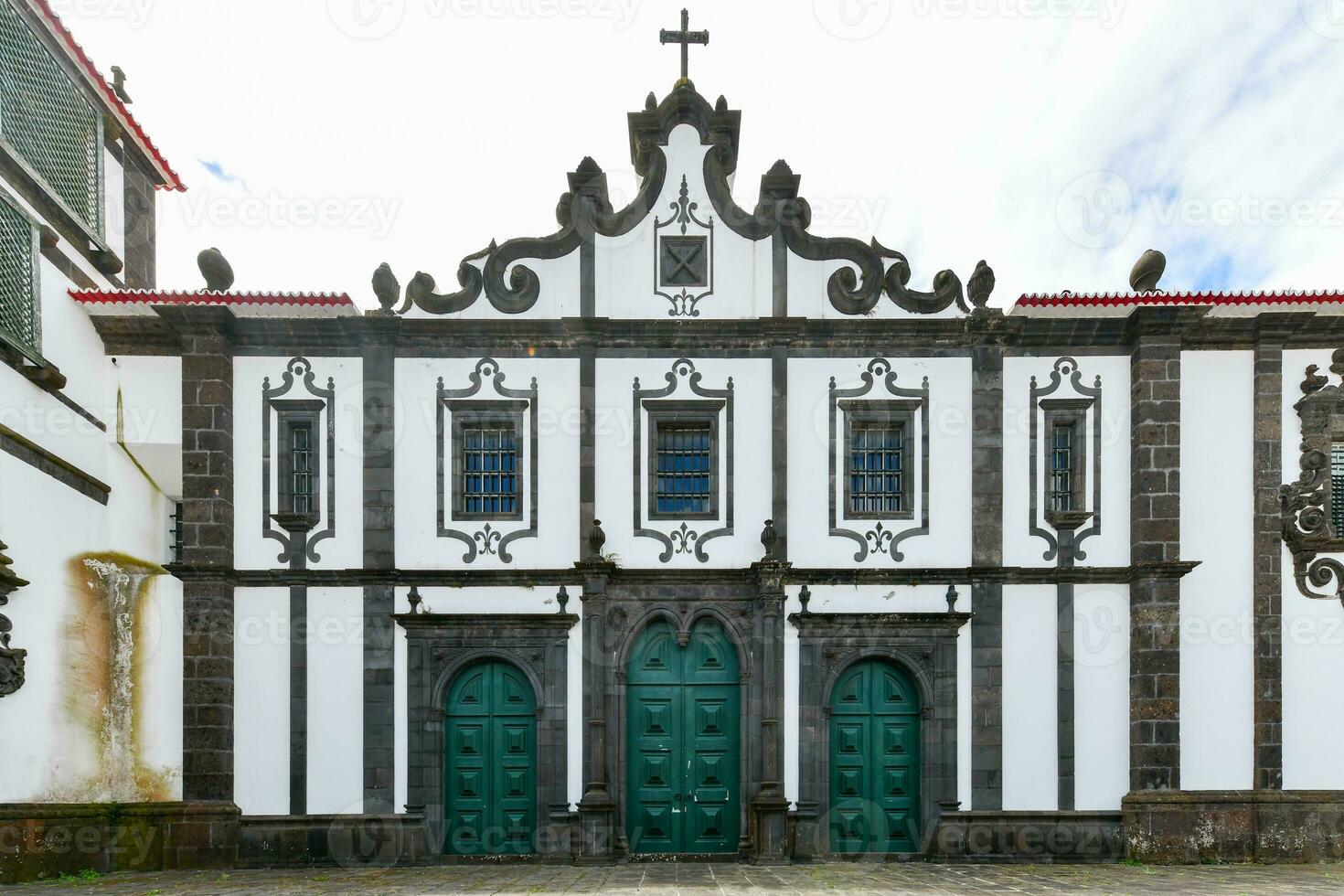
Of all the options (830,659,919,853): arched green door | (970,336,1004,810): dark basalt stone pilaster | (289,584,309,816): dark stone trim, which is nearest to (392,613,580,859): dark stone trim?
(289,584,309,816): dark stone trim

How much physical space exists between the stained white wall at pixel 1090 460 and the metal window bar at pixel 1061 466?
210mm

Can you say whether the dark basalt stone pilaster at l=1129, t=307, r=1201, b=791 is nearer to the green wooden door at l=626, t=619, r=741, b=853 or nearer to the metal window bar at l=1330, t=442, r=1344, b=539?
the metal window bar at l=1330, t=442, r=1344, b=539

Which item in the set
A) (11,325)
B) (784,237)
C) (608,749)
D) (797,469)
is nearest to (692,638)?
(608,749)

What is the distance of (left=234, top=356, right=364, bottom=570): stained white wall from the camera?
14148mm

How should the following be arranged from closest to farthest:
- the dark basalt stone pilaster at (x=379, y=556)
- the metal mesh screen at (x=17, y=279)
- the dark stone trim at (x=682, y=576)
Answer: the metal mesh screen at (x=17, y=279)
the dark basalt stone pilaster at (x=379, y=556)
the dark stone trim at (x=682, y=576)

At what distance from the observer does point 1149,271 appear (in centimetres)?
1441

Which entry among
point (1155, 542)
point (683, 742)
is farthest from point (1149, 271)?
point (683, 742)

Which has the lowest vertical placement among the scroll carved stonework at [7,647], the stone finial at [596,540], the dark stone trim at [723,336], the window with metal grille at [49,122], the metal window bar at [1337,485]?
the scroll carved stonework at [7,647]

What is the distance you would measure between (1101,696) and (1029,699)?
981 millimetres

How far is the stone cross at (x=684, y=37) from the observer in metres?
14.9

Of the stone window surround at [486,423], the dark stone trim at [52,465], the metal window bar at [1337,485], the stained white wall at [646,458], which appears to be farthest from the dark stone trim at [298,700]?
the metal window bar at [1337,485]

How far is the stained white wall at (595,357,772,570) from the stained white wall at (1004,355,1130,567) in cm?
347

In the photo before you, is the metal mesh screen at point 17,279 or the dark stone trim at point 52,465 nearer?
the dark stone trim at point 52,465

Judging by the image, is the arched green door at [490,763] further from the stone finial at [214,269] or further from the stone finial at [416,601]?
the stone finial at [214,269]
